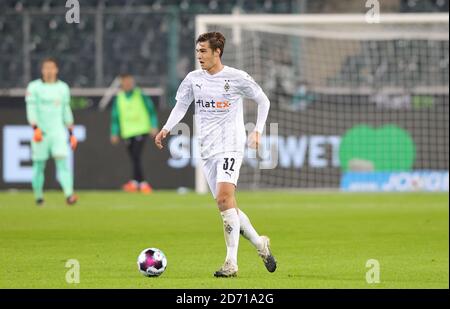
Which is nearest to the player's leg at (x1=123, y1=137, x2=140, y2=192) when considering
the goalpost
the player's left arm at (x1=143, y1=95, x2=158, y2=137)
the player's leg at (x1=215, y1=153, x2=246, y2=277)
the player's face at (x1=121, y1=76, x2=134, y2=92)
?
the player's left arm at (x1=143, y1=95, x2=158, y2=137)

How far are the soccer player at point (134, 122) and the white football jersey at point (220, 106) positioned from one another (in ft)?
37.5

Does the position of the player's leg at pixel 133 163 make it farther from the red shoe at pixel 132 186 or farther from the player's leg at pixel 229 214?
the player's leg at pixel 229 214

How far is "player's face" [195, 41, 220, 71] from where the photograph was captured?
10.3 metres

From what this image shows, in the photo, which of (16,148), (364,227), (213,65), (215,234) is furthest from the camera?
(16,148)

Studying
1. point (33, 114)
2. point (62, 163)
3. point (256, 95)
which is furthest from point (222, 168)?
point (62, 163)

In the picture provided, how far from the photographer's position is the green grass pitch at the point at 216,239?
394 inches

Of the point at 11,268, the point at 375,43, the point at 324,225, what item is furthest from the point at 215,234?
the point at 375,43

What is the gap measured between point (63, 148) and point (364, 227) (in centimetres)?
531

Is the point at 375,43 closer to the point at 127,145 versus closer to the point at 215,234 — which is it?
the point at 127,145

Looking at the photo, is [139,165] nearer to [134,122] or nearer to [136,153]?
[136,153]

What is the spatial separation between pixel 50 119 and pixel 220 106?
871 centimetres

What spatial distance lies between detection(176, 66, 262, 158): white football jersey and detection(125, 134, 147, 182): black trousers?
38.7 feet

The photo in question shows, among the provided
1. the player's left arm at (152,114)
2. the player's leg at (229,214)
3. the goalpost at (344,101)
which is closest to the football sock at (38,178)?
the player's left arm at (152,114)

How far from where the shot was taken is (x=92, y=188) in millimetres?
23156
